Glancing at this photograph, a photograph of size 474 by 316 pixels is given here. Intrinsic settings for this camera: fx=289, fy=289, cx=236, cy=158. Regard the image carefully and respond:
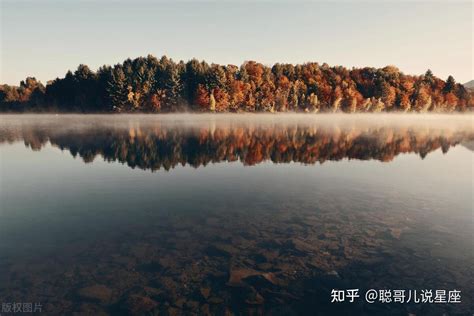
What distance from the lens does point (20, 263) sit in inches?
424

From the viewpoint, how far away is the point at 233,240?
42.1 feet

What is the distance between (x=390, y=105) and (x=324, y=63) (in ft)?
169

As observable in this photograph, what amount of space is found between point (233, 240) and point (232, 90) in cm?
14369

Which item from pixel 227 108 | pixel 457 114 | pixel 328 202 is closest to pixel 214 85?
pixel 227 108

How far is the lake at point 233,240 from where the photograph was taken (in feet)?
29.8

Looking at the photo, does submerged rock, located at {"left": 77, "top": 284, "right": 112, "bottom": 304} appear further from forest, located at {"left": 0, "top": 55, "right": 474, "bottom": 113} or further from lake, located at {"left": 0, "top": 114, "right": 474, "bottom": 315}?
forest, located at {"left": 0, "top": 55, "right": 474, "bottom": 113}

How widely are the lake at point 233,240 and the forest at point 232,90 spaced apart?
4855 inches

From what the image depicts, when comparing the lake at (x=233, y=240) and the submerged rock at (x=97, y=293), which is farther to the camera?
the lake at (x=233, y=240)

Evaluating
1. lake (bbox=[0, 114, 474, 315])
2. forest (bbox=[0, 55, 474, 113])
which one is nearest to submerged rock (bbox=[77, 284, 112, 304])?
lake (bbox=[0, 114, 474, 315])

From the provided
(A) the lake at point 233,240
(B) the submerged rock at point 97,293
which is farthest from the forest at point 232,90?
(B) the submerged rock at point 97,293

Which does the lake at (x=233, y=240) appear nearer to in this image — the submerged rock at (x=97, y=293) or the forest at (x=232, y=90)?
the submerged rock at (x=97, y=293)

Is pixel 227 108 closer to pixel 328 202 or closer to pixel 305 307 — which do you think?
pixel 328 202

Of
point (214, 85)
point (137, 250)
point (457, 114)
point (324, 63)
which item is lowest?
point (137, 250)

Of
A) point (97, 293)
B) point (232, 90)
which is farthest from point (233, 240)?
point (232, 90)
